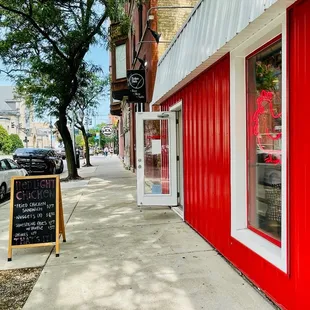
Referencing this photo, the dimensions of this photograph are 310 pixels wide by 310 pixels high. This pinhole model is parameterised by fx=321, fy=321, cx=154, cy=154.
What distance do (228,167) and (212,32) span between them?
1.71 m

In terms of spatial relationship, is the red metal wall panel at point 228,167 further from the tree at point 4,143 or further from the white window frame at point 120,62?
the tree at point 4,143

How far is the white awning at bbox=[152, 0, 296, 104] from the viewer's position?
9.44ft

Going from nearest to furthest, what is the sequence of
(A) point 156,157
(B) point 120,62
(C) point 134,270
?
(C) point 134,270 → (A) point 156,157 → (B) point 120,62

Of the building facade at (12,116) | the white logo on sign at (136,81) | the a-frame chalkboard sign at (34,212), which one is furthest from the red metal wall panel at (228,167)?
the building facade at (12,116)

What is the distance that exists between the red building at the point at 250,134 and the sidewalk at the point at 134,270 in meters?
0.30

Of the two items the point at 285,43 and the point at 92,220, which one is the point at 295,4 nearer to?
the point at 285,43

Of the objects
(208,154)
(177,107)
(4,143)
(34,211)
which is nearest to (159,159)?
(177,107)

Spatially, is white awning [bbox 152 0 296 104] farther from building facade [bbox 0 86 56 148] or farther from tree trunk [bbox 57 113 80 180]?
building facade [bbox 0 86 56 148]

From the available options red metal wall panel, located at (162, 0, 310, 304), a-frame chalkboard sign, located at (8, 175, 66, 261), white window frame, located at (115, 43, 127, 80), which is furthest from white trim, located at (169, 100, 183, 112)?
white window frame, located at (115, 43, 127, 80)

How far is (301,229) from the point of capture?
2717mm

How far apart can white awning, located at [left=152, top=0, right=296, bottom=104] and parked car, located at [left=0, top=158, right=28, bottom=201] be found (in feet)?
22.4

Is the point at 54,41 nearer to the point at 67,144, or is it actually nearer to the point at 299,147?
the point at 67,144

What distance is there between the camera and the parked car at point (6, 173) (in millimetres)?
10406

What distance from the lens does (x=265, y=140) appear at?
365 centimetres
